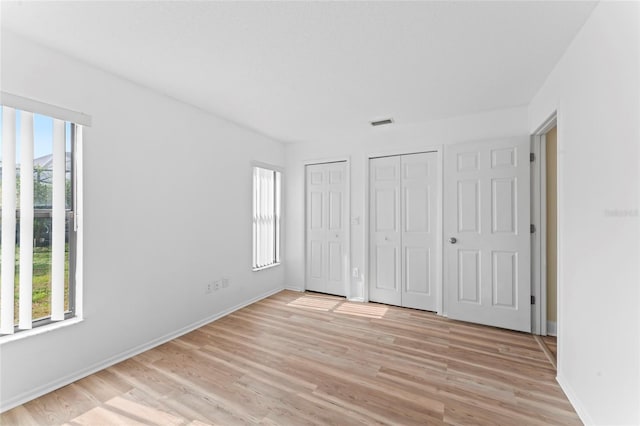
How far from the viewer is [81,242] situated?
222 centimetres

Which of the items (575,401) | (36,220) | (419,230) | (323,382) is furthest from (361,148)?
(36,220)

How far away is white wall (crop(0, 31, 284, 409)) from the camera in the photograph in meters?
1.99

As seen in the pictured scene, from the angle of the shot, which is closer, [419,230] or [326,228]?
[419,230]

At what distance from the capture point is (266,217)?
4.46 meters

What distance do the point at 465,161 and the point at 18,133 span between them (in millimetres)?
4073

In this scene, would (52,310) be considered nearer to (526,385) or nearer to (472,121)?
(526,385)

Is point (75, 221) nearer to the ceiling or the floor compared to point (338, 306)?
nearer to the ceiling

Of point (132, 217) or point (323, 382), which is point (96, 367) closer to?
point (132, 217)

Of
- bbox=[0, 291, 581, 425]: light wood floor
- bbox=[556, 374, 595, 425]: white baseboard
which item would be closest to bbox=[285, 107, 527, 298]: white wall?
bbox=[0, 291, 581, 425]: light wood floor

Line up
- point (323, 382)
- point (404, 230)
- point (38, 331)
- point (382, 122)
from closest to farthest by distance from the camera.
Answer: point (38, 331) → point (323, 382) → point (382, 122) → point (404, 230)

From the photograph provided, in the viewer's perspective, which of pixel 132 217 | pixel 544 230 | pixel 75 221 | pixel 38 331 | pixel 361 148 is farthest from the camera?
pixel 361 148

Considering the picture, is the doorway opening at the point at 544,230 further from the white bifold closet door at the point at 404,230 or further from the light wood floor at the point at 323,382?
the white bifold closet door at the point at 404,230

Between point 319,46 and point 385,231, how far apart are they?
262cm

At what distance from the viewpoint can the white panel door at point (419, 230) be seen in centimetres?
365
